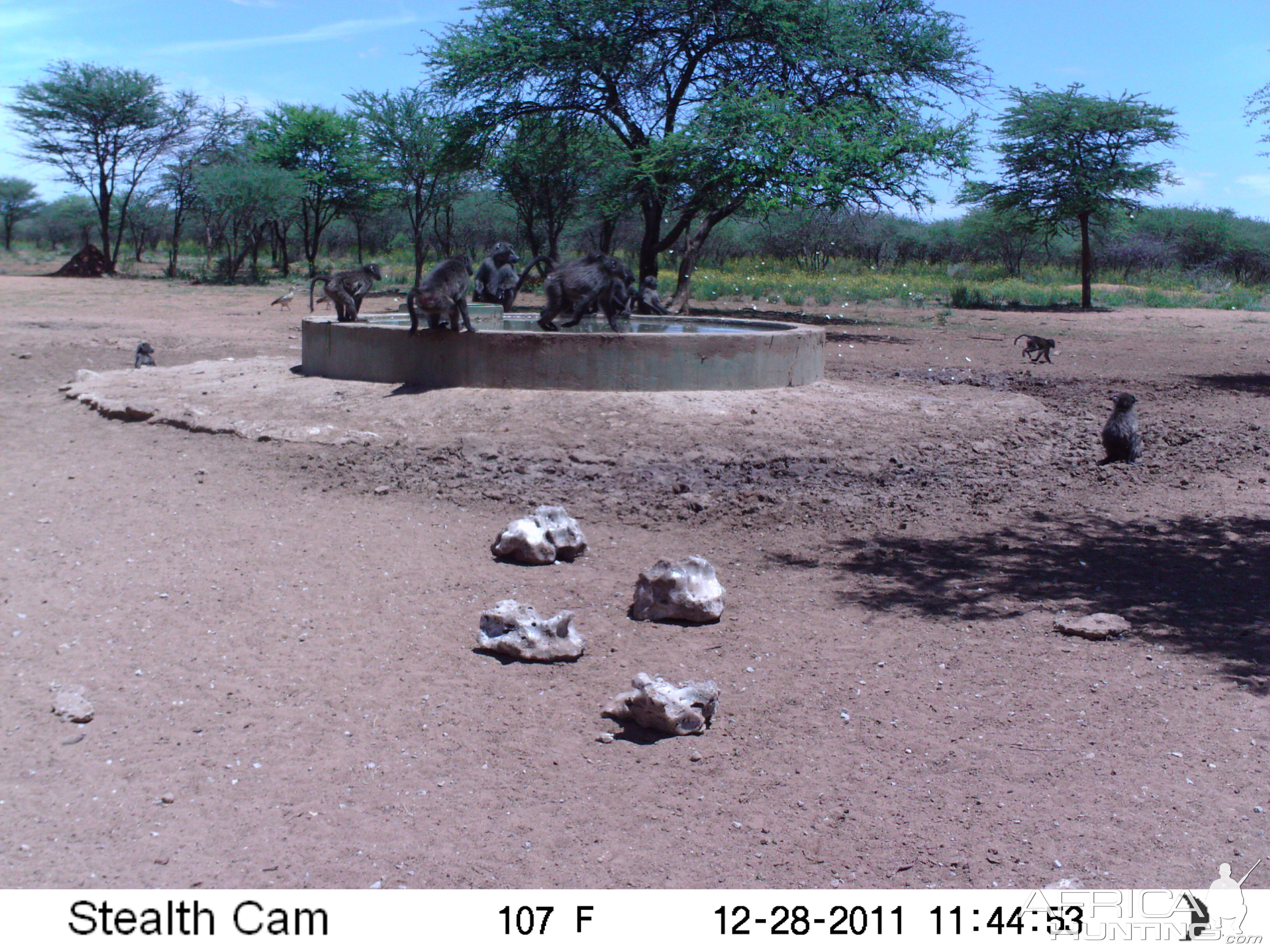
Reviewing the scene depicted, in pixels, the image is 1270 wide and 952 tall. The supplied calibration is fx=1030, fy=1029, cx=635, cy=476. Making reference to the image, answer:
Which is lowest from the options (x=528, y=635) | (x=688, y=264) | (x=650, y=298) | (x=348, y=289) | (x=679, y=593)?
(x=528, y=635)

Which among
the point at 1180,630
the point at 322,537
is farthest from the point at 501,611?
the point at 1180,630

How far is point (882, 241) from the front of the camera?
48.6 metres

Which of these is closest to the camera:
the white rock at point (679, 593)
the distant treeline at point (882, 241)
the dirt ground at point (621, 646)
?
the dirt ground at point (621, 646)

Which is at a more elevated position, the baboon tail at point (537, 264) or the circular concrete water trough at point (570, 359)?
the baboon tail at point (537, 264)

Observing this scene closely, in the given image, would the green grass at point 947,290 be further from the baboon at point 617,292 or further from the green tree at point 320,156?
the baboon at point 617,292

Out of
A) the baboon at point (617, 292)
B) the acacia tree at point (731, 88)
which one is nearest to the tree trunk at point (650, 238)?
the acacia tree at point (731, 88)

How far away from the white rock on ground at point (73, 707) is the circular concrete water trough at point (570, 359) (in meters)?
5.34

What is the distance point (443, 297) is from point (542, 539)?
3665 millimetres

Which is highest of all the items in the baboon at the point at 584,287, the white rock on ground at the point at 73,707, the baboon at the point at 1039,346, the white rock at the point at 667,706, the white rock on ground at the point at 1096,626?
the baboon at the point at 584,287

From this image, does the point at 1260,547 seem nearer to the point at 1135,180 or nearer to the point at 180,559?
the point at 180,559

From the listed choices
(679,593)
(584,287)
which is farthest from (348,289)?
(679,593)

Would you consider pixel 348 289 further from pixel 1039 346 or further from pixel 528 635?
pixel 1039 346

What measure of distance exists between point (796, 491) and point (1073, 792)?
3.96 m

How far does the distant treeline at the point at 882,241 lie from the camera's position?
4262 centimetres
